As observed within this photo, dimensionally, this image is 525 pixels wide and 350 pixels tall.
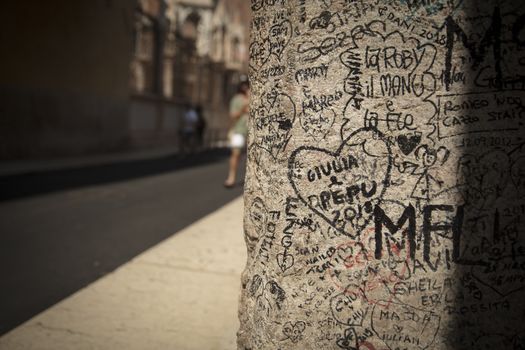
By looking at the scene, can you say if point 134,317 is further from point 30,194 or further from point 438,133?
point 30,194

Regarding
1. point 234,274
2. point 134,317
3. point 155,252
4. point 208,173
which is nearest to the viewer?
point 134,317

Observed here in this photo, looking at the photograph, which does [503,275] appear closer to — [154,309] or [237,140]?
[154,309]

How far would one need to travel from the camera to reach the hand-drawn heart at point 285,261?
2.28 metres

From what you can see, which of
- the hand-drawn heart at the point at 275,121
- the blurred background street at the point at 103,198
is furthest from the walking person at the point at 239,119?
the hand-drawn heart at the point at 275,121

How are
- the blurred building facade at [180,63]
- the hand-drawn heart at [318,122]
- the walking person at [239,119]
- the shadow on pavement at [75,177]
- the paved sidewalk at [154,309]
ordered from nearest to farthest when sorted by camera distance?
the hand-drawn heart at [318,122], the paved sidewalk at [154,309], the walking person at [239,119], the shadow on pavement at [75,177], the blurred building facade at [180,63]

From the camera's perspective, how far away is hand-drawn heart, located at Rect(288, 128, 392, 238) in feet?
7.12

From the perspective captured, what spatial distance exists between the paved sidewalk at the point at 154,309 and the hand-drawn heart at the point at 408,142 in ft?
5.23

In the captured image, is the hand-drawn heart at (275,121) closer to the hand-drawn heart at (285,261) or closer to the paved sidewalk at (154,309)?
the hand-drawn heart at (285,261)

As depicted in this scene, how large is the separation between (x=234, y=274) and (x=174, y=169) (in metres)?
8.70

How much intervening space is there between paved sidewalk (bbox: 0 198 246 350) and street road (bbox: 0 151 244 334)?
0.25 meters

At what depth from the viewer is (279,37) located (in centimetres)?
224

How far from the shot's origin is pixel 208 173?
38.4 feet

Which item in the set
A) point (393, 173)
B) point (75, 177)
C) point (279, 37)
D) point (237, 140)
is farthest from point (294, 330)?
point (75, 177)

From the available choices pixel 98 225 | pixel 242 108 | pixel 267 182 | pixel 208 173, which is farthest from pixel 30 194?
pixel 267 182
